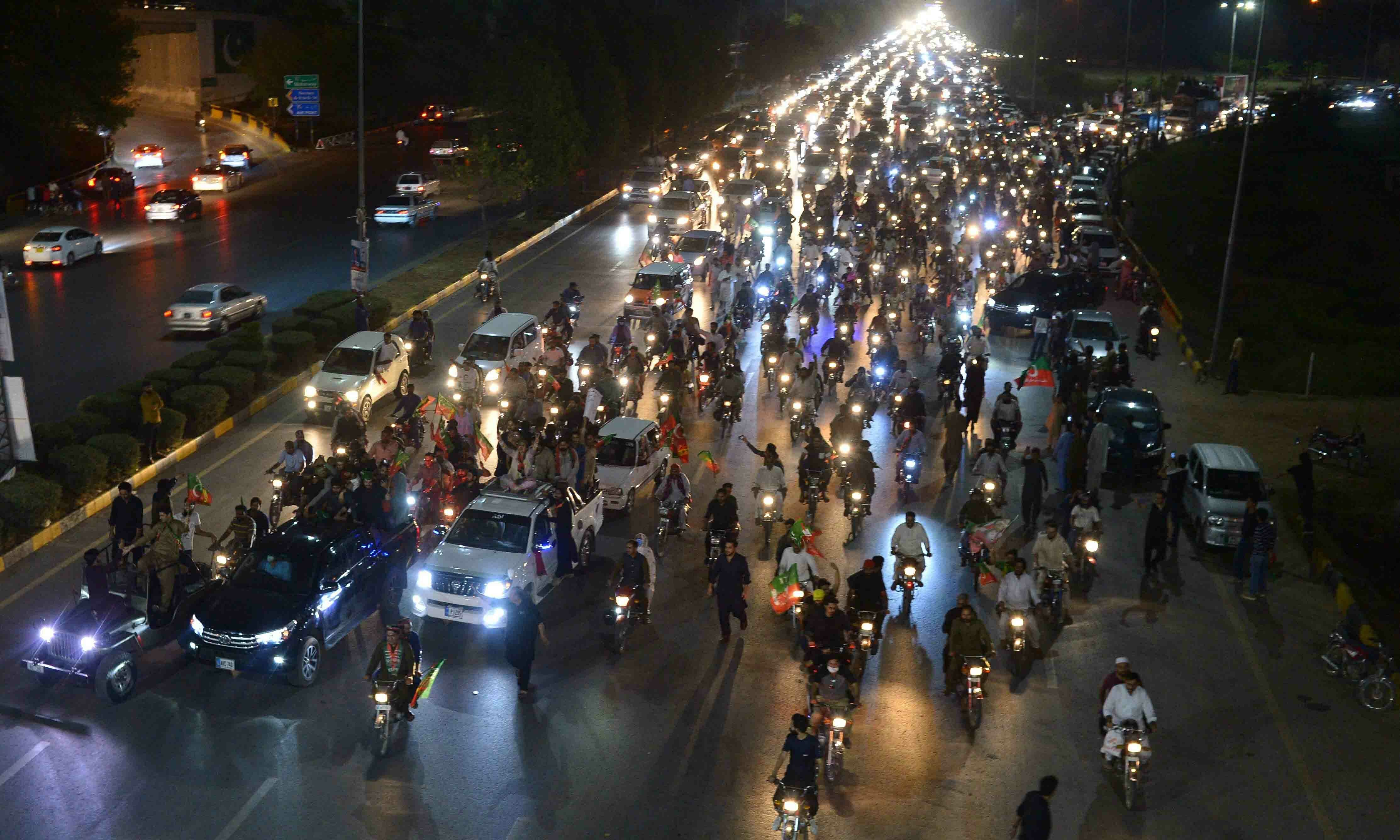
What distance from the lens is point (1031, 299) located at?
110ft

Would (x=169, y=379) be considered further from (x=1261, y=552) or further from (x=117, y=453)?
(x=1261, y=552)

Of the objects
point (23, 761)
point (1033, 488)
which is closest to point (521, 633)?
point (23, 761)

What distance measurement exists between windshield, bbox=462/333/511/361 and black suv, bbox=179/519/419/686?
10.6m

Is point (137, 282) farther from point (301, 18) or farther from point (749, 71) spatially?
point (749, 71)

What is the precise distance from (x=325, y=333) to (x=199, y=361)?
4631 mm

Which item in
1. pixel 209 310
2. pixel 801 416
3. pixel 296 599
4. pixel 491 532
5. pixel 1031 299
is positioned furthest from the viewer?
pixel 1031 299

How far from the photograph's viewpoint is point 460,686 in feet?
47.4

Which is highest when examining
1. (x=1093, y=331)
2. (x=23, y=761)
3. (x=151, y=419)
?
(x=1093, y=331)

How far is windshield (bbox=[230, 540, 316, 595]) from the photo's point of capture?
579 inches

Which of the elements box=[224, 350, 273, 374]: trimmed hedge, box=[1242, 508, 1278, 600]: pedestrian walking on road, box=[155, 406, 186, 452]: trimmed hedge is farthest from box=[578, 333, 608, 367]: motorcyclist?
box=[1242, 508, 1278, 600]: pedestrian walking on road

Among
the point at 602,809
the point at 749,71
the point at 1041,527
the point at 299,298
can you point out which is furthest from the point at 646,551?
the point at 749,71

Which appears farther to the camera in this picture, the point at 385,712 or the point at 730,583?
the point at 730,583

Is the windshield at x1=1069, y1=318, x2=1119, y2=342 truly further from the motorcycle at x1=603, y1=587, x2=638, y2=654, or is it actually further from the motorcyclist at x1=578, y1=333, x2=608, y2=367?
the motorcycle at x1=603, y1=587, x2=638, y2=654

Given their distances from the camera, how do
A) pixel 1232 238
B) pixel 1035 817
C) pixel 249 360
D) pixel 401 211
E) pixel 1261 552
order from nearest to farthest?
1. pixel 1035 817
2. pixel 1261 552
3. pixel 249 360
4. pixel 1232 238
5. pixel 401 211
